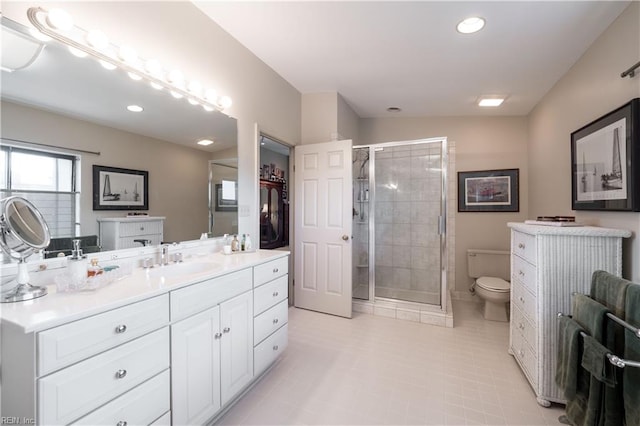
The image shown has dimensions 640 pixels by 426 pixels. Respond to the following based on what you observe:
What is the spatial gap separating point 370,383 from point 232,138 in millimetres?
Result: 2154

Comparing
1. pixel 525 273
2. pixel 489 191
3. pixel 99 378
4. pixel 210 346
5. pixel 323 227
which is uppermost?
pixel 489 191

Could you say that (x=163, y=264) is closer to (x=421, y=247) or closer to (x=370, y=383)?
(x=370, y=383)

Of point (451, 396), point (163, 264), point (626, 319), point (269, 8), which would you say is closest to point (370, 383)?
point (451, 396)

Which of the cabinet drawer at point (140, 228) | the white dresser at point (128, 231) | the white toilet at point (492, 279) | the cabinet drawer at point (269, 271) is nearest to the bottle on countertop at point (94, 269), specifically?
the white dresser at point (128, 231)

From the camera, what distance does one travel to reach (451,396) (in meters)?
1.83

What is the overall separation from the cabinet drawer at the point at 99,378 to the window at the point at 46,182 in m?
0.71

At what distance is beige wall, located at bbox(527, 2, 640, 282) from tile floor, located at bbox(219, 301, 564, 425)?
3.52 ft

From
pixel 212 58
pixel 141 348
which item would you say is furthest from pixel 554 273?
pixel 212 58

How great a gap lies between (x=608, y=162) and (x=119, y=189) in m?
3.10

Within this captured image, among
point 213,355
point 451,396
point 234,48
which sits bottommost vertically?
point 451,396

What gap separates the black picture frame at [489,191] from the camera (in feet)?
12.0

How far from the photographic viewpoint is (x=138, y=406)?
1.13 meters

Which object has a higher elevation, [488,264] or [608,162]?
[608,162]

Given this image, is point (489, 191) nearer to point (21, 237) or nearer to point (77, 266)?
point (77, 266)
